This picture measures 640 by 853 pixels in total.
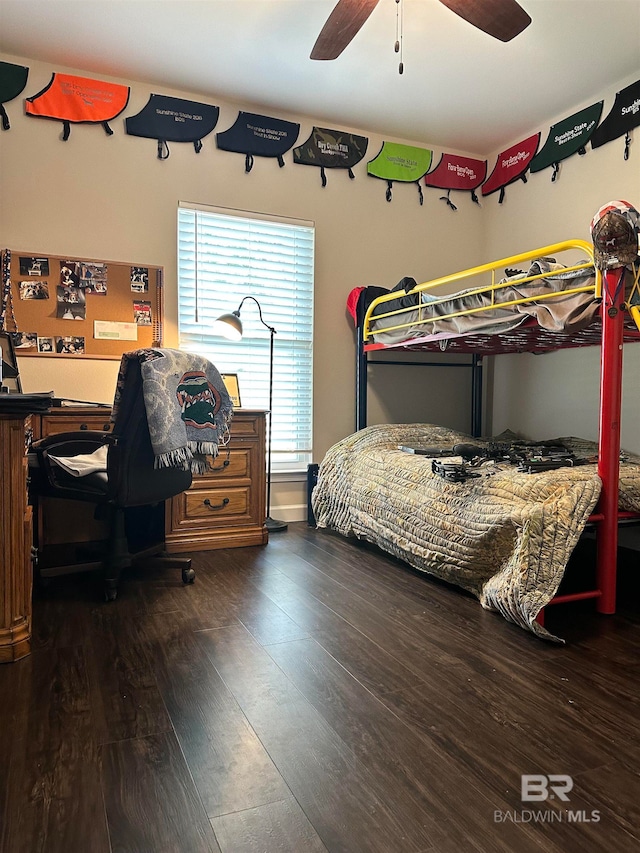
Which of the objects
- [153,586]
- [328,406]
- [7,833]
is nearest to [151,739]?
[7,833]

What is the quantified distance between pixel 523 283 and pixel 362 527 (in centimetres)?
152

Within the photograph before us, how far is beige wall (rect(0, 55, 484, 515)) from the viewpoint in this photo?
330cm

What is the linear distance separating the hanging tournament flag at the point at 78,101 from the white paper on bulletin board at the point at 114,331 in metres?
1.09

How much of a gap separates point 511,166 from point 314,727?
418 centimetres

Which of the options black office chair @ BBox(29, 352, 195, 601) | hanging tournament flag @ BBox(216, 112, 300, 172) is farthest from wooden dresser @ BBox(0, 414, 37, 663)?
hanging tournament flag @ BBox(216, 112, 300, 172)

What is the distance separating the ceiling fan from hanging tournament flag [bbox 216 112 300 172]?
127 cm

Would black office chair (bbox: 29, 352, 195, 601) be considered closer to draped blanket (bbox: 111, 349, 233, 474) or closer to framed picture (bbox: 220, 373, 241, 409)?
draped blanket (bbox: 111, 349, 233, 474)

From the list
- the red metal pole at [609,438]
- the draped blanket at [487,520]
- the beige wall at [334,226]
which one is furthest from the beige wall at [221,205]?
the red metal pole at [609,438]

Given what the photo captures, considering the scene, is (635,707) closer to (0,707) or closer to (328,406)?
(0,707)

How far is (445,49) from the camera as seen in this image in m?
3.10

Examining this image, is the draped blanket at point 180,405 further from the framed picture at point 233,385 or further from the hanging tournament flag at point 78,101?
the hanging tournament flag at point 78,101

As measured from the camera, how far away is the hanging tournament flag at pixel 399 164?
420 cm

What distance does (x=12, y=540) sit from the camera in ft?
5.87

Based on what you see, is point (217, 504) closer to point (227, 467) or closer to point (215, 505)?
point (215, 505)
